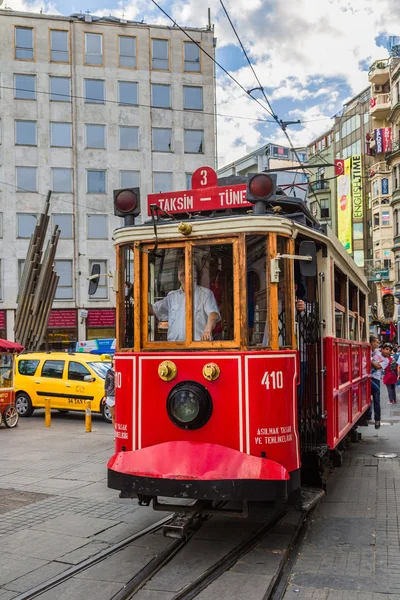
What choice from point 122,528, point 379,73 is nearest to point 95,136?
point 379,73

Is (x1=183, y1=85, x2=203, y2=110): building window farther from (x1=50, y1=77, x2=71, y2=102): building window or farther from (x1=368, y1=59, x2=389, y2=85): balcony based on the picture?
(x1=368, y1=59, x2=389, y2=85): balcony

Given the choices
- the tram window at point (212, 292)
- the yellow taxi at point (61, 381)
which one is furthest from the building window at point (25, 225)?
the tram window at point (212, 292)

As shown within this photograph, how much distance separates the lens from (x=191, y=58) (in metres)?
44.0

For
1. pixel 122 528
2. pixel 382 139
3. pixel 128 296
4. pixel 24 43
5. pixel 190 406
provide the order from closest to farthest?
1. pixel 190 406
2. pixel 128 296
3. pixel 122 528
4. pixel 24 43
5. pixel 382 139

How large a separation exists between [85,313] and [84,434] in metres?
25.0

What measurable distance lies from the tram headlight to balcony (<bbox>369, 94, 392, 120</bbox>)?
61865mm

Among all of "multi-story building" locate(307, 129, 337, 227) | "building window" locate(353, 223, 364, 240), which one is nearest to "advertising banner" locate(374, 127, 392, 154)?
"multi-story building" locate(307, 129, 337, 227)

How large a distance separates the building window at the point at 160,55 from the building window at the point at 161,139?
3967mm

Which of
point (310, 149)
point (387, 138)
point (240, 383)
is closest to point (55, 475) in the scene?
point (240, 383)

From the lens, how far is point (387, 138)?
56.1 meters

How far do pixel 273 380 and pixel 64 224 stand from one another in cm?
3687

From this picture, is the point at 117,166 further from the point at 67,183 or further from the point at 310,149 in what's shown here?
the point at 310,149

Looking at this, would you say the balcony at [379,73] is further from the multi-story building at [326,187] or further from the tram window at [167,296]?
the tram window at [167,296]

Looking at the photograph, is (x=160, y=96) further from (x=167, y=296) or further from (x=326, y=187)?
(x=167, y=296)
